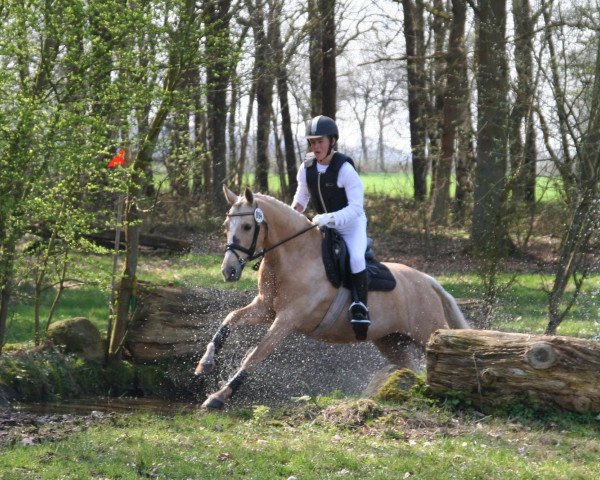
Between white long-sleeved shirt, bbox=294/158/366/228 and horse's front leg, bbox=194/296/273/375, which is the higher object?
white long-sleeved shirt, bbox=294/158/366/228

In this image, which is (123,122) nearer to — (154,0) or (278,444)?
(154,0)

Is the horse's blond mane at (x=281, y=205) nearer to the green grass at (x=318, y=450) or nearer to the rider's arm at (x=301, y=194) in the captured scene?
the rider's arm at (x=301, y=194)

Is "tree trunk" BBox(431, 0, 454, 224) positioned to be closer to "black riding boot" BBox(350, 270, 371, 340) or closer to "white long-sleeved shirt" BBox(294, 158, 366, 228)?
"white long-sleeved shirt" BBox(294, 158, 366, 228)

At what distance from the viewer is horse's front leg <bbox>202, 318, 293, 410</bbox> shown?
9359 mm

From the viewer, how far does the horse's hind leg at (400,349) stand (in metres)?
11.1

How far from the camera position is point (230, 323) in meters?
9.68

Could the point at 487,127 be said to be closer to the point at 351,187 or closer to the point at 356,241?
the point at 356,241

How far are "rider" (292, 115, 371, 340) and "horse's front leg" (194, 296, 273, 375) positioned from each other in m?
0.92

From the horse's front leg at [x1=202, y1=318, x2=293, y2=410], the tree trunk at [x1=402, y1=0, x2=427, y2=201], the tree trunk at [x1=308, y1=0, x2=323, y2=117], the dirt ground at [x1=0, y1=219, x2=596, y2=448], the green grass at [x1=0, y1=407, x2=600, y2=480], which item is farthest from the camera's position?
the tree trunk at [x1=402, y1=0, x2=427, y2=201]

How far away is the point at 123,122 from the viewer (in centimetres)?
1122

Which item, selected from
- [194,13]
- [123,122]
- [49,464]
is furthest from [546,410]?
[194,13]

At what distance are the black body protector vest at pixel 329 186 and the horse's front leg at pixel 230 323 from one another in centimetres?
122

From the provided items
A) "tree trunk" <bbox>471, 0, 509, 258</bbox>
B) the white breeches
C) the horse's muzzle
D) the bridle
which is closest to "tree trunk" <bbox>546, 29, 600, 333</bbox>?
the white breeches

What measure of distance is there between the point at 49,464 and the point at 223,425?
1.91m
